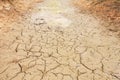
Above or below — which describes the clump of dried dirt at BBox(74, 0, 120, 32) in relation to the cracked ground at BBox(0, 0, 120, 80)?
above

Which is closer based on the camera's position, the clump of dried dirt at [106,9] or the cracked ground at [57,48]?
the cracked ground at [57,48]

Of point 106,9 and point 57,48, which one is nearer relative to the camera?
point 57,48

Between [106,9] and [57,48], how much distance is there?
7.21 feet

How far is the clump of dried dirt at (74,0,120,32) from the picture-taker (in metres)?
3.89

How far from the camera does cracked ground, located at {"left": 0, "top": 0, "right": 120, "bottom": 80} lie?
245cm

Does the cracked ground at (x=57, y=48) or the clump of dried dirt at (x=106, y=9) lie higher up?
the clump of dried dirt at (x=106, y=9)

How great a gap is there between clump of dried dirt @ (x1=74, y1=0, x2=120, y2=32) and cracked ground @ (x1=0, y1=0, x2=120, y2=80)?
0.70 feet

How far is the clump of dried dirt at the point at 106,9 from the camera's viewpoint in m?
3.89

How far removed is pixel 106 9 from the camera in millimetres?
4562

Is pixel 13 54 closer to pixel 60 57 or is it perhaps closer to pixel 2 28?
pixel 60 57

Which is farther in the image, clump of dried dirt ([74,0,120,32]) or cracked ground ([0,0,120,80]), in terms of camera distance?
clump of dried dirt ([74,0,120,32])

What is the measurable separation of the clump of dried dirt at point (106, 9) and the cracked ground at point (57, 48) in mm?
214

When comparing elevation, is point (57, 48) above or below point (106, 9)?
below

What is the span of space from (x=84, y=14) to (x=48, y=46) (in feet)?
5.98
